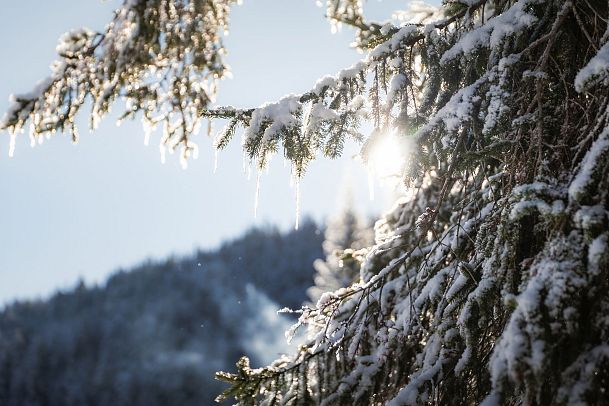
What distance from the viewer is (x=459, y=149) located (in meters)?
2.68

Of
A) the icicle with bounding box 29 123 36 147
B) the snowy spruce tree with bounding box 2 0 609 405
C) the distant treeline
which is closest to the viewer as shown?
the snowy spruce tree with bounding box 2 0 609 405

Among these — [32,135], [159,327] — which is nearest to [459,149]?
[32,135]

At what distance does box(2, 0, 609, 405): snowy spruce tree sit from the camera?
5.27ft

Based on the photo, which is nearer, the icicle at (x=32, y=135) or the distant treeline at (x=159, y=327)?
the icicle at (x=32, y=135)

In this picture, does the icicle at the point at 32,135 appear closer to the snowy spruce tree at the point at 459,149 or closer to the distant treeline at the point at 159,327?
the snowy spruce tree at the point at 459,149

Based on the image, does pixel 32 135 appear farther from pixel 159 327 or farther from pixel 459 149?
pixel 159 327

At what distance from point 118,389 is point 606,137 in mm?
46552

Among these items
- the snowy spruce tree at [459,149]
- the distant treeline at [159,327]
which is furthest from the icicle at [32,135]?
the distant treeline at [159,327]

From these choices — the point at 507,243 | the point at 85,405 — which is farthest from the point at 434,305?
the point at 85,405

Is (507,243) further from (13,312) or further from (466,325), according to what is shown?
(13,312)

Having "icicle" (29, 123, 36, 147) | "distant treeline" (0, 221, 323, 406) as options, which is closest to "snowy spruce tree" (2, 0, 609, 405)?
"icicle" (29, 123, 36, 147)

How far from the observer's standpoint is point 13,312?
2566 inches

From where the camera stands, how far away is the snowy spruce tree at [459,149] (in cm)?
161

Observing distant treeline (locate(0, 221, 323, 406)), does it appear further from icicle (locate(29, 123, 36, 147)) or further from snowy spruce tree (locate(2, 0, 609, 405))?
icicle (locate(29, 123, 36, 147))
